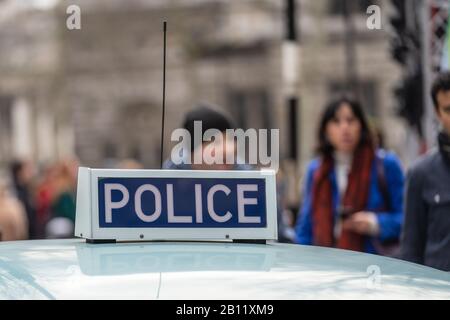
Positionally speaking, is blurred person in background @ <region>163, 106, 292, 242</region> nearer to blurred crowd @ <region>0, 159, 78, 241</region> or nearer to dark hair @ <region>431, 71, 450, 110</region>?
dark hair @ <region>431, 71, 450, 110</region>

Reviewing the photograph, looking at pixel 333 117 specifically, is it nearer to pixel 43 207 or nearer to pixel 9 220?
pixel 9 220

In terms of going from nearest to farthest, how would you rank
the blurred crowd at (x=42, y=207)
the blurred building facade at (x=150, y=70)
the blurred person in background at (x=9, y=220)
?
the blurred person in background at (x=9, y=220), the blurred crowd at (x=42, y=207), the blurred building facade at (x=150, y=70)

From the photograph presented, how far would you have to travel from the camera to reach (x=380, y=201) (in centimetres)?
658

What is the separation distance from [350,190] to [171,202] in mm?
3226

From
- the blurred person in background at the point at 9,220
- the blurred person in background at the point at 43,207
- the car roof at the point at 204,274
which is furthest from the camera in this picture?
the blurred person in background at the point at 43,207

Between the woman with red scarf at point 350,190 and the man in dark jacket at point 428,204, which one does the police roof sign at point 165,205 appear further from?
the woman with red scarf at point 350,190

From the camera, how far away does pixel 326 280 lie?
282cm

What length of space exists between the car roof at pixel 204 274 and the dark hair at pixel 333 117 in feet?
11.2

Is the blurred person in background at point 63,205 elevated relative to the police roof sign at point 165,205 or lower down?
lower down

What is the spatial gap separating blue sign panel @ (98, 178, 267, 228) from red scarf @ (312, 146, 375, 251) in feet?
10.2

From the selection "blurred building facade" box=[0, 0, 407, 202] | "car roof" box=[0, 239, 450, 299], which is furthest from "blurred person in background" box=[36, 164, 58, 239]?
"blurred building facade" box=[0, 0, 407, 202]

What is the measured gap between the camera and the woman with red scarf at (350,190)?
650cm

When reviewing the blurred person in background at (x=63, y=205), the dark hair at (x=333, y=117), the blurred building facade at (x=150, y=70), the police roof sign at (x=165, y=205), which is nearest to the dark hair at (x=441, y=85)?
the dark hair at (x=333, y=117)
